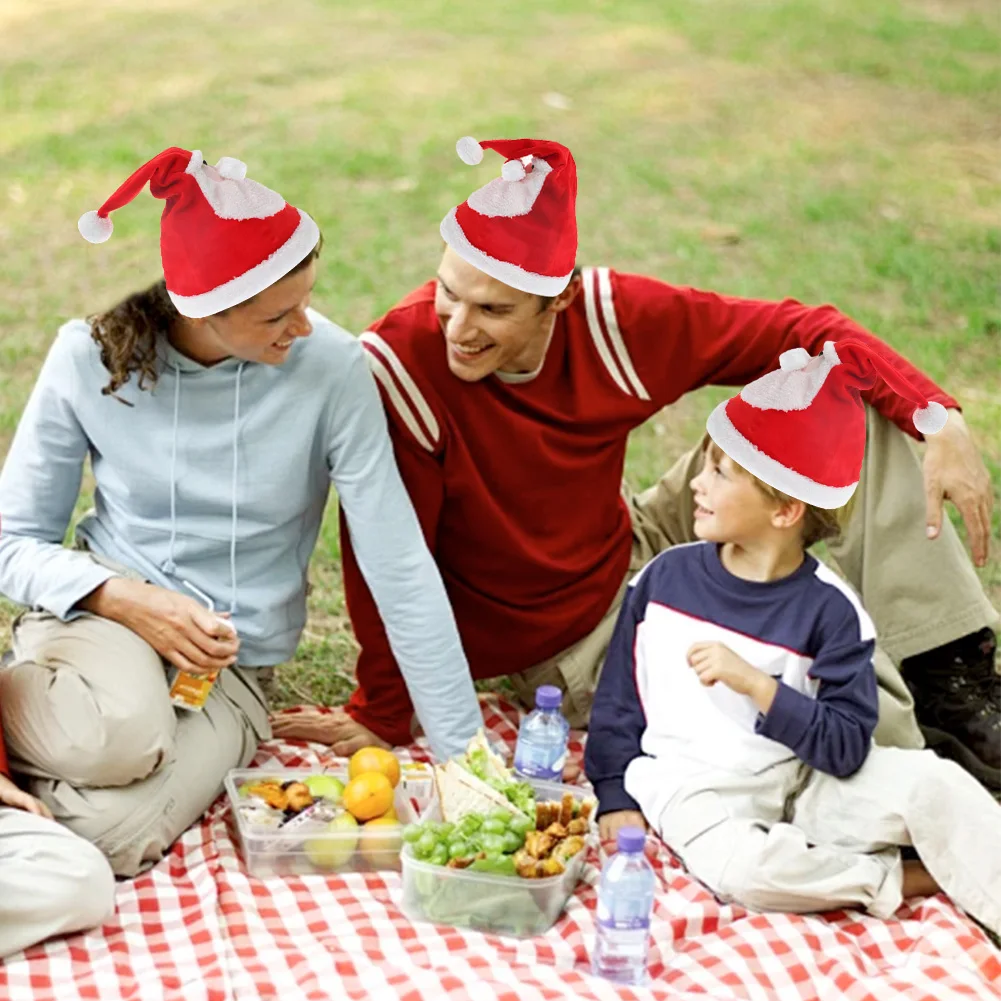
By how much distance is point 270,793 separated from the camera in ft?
11.3

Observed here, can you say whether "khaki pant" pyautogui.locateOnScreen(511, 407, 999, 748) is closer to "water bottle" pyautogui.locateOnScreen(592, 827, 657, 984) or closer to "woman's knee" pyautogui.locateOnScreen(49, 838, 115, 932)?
"water bottle" pyautogui.locateOnScreen(592, 827, 657, 984)

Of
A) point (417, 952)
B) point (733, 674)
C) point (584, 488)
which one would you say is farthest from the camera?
point (584, 488)

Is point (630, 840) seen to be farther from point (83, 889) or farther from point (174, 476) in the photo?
point (174, 476)

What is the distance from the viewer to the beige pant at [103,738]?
328cm

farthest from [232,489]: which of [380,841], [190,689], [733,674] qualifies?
[733,674]

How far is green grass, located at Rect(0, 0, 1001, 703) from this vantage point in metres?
7.06

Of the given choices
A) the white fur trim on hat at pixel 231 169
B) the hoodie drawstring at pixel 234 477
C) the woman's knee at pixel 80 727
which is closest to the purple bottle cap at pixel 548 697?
the hoodie drawstring at pixel 234 477

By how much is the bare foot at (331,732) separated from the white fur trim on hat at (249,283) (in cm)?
114

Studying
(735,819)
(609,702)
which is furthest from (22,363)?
(735,819)

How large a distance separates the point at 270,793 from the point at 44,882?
0.57m

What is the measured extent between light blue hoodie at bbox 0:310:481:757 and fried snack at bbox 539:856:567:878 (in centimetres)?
52

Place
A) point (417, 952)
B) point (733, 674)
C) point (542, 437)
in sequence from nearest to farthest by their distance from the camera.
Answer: point (417, 952)
point (733, 674)
point (542, 437)

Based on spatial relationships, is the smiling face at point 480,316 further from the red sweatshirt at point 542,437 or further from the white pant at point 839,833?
the white pant at point 839,833

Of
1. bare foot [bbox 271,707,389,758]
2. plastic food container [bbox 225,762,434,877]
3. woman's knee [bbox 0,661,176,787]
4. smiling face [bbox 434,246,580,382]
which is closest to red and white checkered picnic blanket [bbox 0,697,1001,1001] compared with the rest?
plastic food container [bbox 225,762,434,877]
